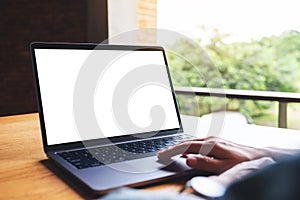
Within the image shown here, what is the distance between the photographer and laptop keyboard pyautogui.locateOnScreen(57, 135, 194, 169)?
687mm

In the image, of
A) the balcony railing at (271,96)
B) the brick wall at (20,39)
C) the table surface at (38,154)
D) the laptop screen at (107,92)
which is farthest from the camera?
the brick wall at (20,39)

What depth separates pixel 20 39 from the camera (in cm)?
414

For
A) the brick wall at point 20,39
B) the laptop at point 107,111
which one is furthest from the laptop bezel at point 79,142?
the brick wall at point 20,39

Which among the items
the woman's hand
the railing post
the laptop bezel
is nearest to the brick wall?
the railing post

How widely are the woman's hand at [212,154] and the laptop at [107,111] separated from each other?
19 millimetres

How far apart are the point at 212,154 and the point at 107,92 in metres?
0.36

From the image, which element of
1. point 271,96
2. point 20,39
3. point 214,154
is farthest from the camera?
point 20,39

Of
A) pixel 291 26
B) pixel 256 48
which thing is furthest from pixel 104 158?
pixel 256 48

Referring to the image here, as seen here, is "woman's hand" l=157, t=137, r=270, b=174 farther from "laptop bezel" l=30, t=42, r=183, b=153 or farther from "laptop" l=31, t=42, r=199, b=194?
"laptop bezel" l=30, t=42, r=183, b=153

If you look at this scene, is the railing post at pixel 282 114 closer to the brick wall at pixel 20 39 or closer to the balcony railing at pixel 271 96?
the balcony railing at pixel 271 96

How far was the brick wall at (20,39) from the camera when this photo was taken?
12.7ft

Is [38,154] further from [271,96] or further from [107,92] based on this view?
[271,96]

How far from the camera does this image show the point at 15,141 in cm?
96

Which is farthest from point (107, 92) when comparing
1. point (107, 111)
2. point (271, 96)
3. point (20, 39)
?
point (20, 39)
